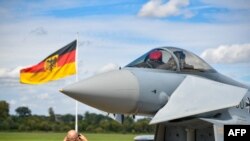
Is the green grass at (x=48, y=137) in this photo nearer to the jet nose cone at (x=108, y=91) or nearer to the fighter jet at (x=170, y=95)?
the fighter jet at (x=170, y=95)

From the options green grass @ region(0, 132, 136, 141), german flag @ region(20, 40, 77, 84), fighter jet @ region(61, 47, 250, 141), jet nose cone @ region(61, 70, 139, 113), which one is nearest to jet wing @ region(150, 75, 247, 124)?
fighter jet @ region(61, 47, 250, 141)

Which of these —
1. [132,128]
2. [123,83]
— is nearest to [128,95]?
[123,83]

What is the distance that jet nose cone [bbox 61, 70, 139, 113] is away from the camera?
570 cm

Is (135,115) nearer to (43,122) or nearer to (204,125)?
(204,125)

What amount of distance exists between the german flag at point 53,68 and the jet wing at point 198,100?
8349 millimetres

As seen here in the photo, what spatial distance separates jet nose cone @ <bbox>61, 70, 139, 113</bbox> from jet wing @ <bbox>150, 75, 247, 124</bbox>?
0.41m

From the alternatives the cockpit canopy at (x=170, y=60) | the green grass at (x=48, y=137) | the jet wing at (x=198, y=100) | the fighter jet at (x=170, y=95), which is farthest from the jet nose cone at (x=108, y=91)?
the green grass at (x=48, y=137)

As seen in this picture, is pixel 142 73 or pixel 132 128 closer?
pixel 142 73

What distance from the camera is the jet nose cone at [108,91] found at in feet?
18.7

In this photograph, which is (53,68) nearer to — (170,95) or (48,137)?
(48,137)

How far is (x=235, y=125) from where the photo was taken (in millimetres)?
5914

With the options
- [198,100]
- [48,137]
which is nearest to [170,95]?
[198,100]

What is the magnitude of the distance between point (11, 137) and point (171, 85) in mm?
10186

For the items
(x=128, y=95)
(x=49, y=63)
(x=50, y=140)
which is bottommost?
(x=50, y=140)
